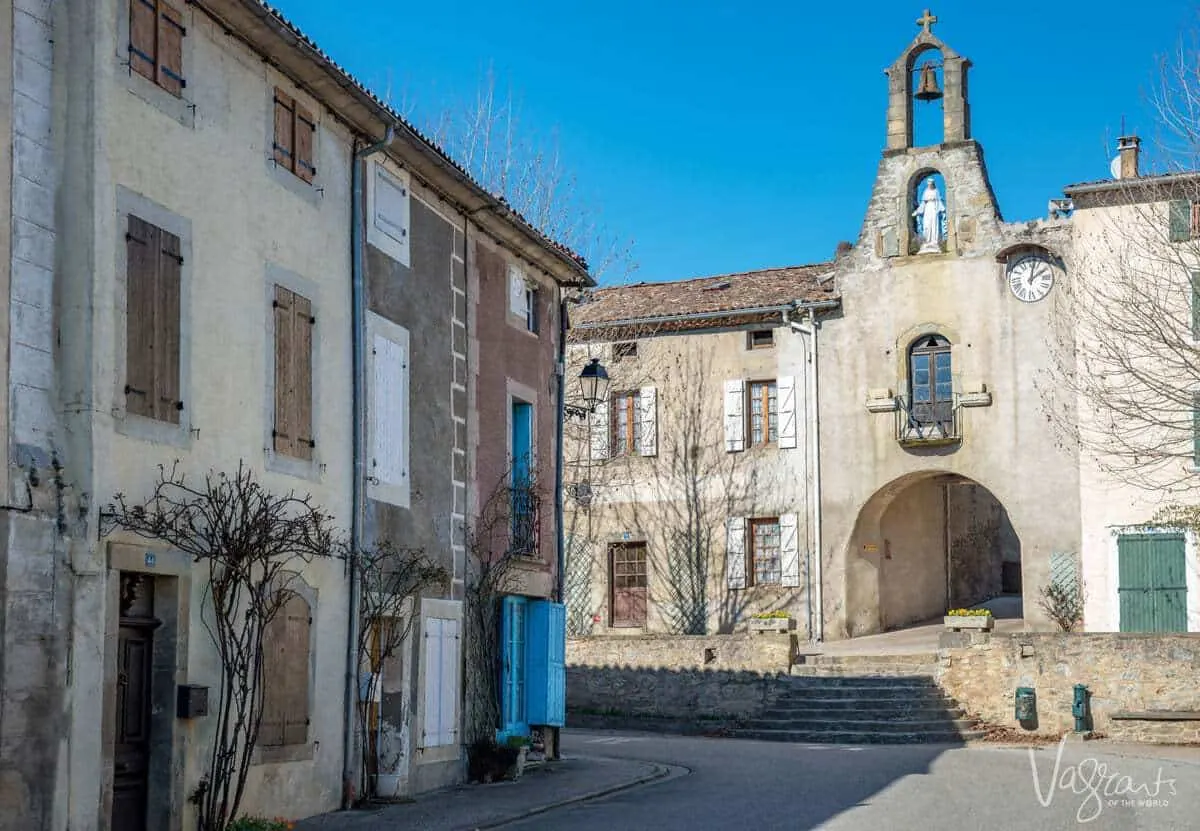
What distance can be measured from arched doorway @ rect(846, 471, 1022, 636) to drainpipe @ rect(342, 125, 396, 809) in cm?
1663

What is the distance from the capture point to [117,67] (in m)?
10.7

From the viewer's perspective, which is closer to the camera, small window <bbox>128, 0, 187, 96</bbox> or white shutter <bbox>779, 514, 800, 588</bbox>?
small window <bbox>128, 0, 187, 96</bbox>

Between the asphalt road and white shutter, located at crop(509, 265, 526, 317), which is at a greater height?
white shutter, located at crop(509, 265, 526, 317)

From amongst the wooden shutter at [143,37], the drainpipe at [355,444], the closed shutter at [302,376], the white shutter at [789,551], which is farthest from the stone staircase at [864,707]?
the wooden shutter at [143,37]

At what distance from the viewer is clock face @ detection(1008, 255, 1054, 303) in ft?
92.3

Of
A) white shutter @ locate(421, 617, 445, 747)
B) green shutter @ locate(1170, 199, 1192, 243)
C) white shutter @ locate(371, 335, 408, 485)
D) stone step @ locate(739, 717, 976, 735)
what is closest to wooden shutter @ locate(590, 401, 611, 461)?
stone step @ locate(739, 717, 976, 735)

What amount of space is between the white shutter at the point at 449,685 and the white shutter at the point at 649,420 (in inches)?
591

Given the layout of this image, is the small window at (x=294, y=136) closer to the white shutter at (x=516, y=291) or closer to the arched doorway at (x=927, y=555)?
the white shutter at (x=516, y=291)

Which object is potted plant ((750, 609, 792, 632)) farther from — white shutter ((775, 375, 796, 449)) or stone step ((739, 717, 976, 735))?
white shutter ((775, 375, 796, 449))

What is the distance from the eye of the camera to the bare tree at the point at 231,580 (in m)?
11.2

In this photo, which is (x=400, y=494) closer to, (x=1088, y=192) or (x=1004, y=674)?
(x=1004, y=674)

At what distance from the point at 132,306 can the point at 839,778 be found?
9236mm

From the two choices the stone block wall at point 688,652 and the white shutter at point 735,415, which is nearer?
the stone block wall at point 688,652

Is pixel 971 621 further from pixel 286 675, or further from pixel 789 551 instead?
pixel 286 675
